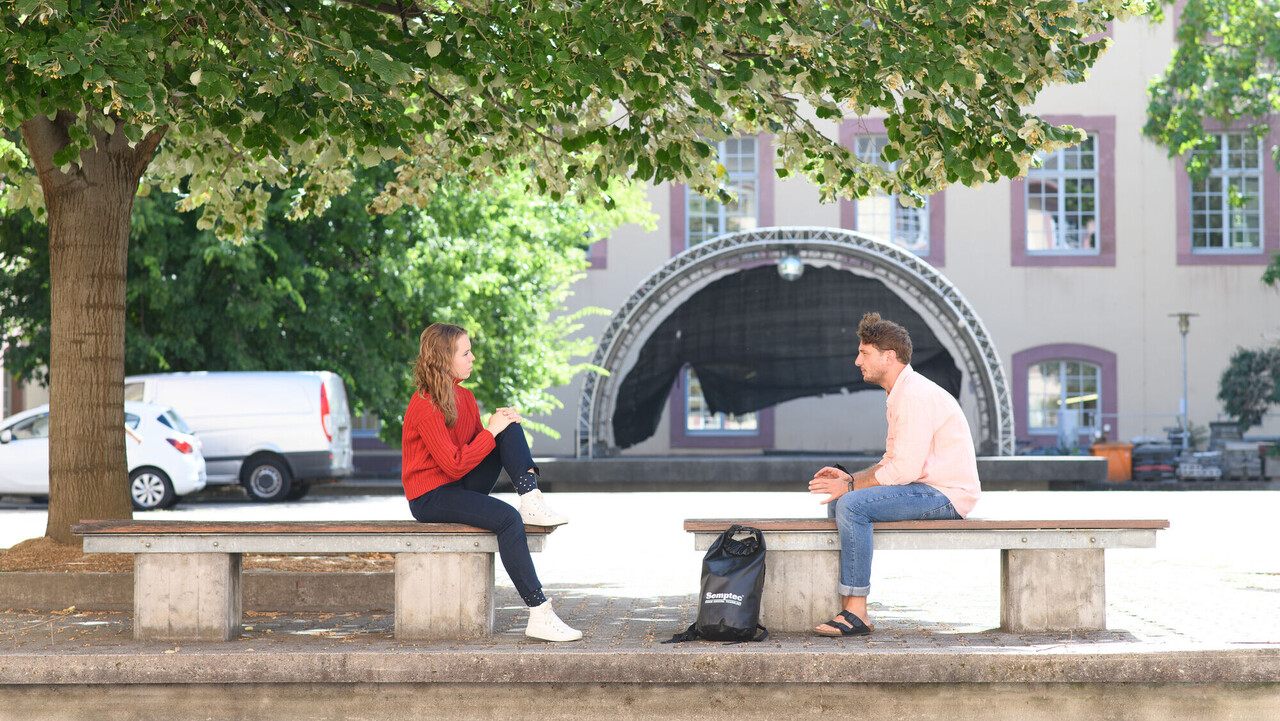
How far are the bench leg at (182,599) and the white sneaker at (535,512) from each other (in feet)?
→ 4.97

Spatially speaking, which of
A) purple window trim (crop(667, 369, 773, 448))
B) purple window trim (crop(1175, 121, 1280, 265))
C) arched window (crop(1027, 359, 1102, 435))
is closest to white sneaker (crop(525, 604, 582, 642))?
purple window trim (crop(667, 369, 773, 448))

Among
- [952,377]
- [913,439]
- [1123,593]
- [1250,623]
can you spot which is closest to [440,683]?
[913,439]

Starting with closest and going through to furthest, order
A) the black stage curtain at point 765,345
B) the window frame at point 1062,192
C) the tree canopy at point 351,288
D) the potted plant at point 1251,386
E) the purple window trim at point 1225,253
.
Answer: the tree canopy at point 351,288 < the black stage curtain at point 765,345 < the potted plant at point 1251,386 < the purple window trim at point 1225,253 < the window frame at point 1062,192

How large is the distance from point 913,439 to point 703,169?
11.8 ft

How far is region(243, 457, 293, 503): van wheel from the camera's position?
63.9 feet

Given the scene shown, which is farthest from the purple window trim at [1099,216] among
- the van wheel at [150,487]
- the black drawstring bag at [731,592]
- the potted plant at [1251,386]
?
the black drawstring bag at [731,592]

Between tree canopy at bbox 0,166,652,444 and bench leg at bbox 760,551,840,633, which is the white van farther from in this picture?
bench leg at bbox 760,551,840,633

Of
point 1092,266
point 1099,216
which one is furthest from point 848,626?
point 1099,216

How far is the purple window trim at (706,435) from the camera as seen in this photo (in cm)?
2745

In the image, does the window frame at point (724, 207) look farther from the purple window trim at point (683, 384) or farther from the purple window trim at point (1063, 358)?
the purple window trim at point (1063, 358)

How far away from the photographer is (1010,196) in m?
27.6

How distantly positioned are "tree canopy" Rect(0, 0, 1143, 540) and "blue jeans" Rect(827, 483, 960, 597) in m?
2.07

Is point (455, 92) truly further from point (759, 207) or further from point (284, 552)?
point (759, 207)

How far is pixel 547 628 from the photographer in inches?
255
